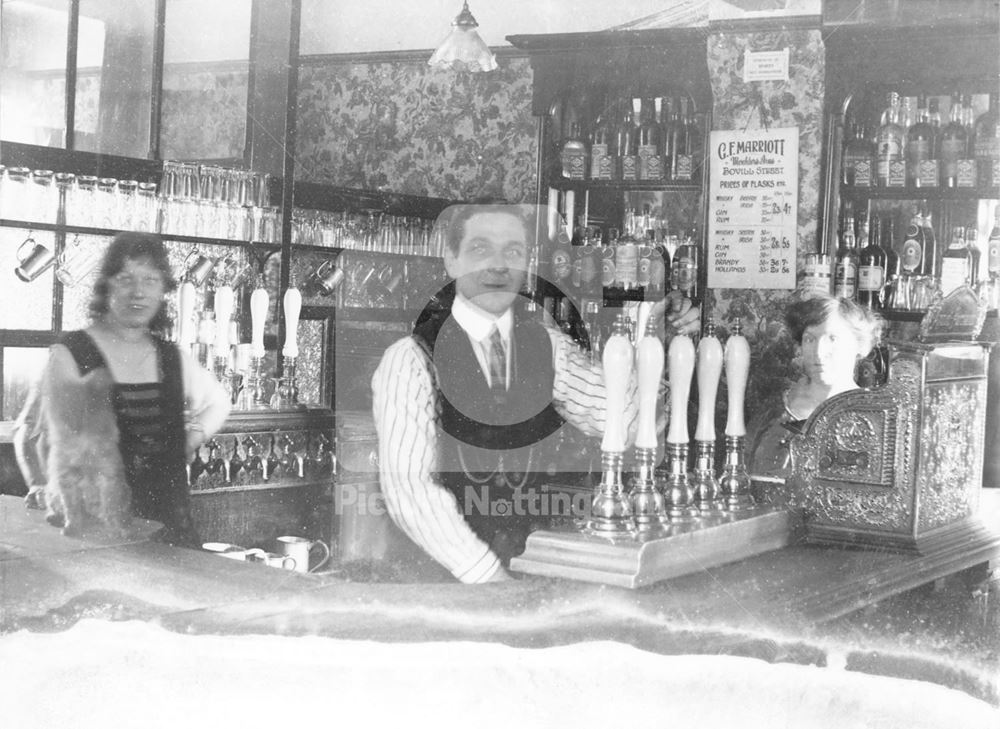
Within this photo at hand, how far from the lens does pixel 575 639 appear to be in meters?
1.02

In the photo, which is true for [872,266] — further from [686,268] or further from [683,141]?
[683,141]

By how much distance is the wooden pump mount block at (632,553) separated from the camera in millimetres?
996

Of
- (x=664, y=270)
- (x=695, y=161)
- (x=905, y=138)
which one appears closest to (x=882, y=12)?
(x=905, y=138)

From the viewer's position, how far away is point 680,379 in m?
1.09

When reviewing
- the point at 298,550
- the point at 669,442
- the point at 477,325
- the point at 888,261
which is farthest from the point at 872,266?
the point at 669,442

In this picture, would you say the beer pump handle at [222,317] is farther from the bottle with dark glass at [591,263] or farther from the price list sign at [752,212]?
the bottle with dark glass at [591,263]

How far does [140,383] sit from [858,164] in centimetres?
170

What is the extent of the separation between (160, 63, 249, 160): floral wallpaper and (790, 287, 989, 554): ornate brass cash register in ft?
3.51

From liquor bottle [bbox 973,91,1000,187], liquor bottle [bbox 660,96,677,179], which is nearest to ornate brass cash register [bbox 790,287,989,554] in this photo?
liquor bottle [bbox 973,91,1000,187]

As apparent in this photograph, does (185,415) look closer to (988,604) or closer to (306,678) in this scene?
Answer: (306,678)

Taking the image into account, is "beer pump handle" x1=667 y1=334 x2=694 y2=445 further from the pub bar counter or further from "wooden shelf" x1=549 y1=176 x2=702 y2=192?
"wooden shelf" x1=549 y1=176 x2=702 y2=192

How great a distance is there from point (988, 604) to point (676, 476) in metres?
0.41

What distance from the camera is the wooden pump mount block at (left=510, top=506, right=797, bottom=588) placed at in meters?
1.00

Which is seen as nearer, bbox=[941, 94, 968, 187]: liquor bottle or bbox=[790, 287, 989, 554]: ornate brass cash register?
bbox=[790, 287, 989, 554]: ornate brass cash register
